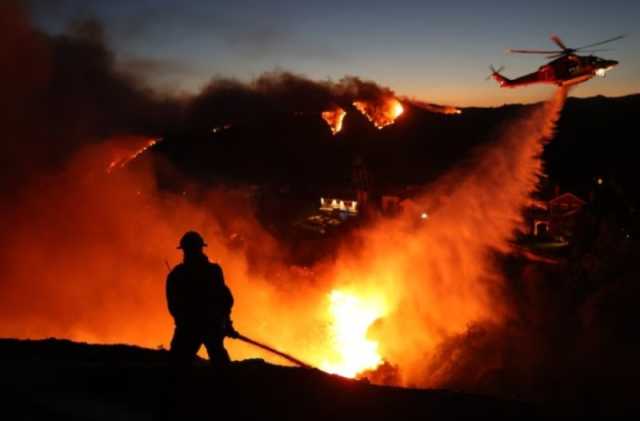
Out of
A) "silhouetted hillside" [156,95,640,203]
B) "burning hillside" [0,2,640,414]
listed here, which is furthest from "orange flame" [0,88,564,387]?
"silhouetted hillside" [156,95,640,203]

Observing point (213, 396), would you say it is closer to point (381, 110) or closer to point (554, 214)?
point (381, 110)

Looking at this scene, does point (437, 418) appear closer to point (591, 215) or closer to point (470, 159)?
point (591, 215)

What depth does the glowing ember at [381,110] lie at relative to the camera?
591 inches

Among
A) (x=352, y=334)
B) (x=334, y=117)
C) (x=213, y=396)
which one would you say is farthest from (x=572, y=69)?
(x=213, y=396)

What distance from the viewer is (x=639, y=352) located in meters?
14.7

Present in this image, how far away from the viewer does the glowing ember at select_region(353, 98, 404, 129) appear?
15008 millimetres

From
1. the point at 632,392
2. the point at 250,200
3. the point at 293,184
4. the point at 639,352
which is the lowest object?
the point at 632,392

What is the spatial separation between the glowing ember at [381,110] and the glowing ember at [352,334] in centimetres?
960

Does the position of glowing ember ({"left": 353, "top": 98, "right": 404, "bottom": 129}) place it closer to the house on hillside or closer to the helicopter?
the helicopter

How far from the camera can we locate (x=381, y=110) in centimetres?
1536

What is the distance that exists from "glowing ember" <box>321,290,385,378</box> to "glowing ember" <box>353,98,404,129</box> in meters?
9.60

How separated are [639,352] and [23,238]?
18.4 m

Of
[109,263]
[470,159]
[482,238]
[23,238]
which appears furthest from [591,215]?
[470,159]

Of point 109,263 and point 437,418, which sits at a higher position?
point 109,263
